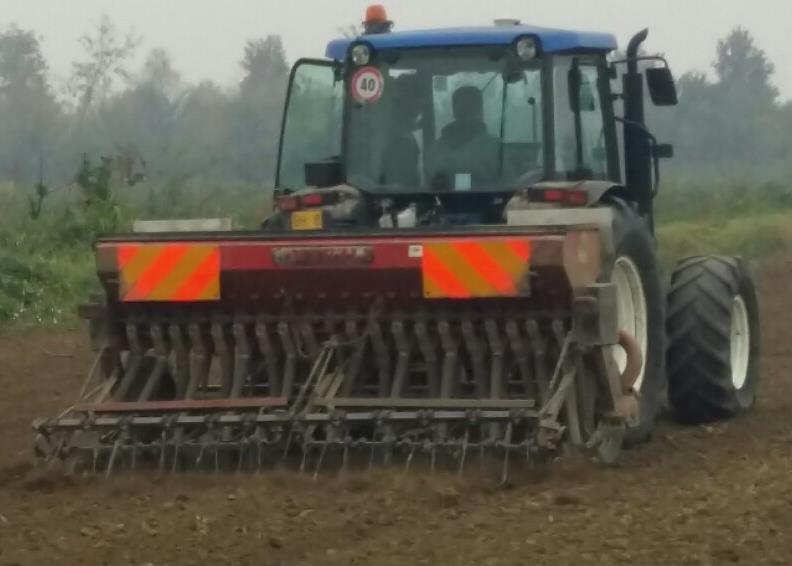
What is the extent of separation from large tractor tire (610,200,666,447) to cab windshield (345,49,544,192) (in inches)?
21.6

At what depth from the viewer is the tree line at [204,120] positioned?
155 ft

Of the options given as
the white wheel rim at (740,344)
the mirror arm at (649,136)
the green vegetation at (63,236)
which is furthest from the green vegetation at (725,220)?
the mirror arm at (649,136)

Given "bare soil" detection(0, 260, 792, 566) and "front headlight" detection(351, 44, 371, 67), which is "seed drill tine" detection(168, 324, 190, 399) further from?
"front headlight" detection(351, 44, 371, 67)

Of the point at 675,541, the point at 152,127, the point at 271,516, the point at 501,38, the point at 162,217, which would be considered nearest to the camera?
the point at 675,541

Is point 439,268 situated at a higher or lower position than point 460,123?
lower

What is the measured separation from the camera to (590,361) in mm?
7047

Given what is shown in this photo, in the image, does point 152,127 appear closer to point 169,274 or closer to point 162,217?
point 162,217

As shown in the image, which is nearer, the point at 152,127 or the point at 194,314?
the point at 194,314

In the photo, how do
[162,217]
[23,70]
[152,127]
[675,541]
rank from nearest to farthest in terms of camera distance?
1. [675,541]
2. [162,217]
3. [152,127]
4. [23,70]

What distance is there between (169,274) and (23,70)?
187 feet

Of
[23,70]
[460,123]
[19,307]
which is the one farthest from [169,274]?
[23,70]

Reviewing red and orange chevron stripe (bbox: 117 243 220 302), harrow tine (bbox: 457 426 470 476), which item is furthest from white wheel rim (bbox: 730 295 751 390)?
red and orange chevron stripe (bbox: 117 243 220 302)

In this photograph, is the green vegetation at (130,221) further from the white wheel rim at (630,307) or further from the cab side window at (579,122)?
the white wheel rim at (630,307)

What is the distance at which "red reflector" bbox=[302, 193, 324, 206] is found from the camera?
830cm
